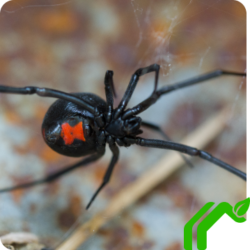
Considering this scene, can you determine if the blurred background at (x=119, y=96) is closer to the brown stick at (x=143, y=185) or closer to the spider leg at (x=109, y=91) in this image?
the brown stick at (x=143, y=185)

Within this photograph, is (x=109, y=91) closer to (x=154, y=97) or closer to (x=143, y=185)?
(x=154, y=97)

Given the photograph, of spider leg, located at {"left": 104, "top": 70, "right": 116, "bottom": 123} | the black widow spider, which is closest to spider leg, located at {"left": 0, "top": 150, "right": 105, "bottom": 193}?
the black widow spider

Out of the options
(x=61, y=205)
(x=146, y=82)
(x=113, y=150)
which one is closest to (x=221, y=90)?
(x=146, y=82)

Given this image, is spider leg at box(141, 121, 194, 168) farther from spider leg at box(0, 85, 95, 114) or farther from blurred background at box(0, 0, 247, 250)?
spider leg at box(0, 85, 95, 114)

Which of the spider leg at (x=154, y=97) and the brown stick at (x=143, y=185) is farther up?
the spider leg at (x=154, y=97)

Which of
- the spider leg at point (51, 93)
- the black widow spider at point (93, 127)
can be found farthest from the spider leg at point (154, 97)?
the spider leg at point (51, 93)

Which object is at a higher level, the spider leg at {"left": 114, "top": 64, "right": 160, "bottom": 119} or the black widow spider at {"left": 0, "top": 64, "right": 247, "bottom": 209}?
the spider leg at {"left": 114, "top": 64, "right": 160, "bottom": 119}
